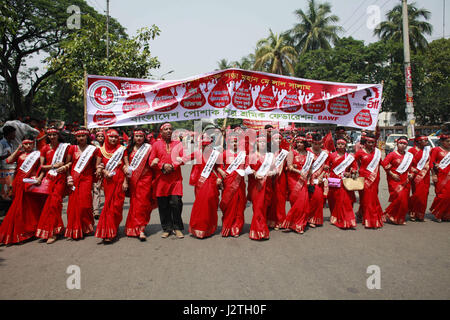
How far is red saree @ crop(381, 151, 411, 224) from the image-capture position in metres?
5.75

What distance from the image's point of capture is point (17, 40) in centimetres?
2138

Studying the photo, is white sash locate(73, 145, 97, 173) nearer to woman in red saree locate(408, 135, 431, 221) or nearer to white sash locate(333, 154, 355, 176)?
white sash locate(333, 154, 355, 176)

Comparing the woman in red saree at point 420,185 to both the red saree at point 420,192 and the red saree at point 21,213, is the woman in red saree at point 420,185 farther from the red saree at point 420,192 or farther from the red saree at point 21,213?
the red saree at point 21,213

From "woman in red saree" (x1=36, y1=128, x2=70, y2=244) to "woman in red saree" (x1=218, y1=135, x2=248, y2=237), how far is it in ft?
7.43

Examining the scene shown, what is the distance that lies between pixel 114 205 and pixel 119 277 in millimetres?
1474

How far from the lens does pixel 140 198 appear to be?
499 centimetres

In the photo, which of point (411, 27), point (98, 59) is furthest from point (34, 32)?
point (411, 27)

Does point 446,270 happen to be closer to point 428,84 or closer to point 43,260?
point 43,260

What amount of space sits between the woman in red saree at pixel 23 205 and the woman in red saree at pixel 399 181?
18.4 feet

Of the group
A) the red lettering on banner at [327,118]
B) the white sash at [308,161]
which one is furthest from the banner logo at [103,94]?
the red lettering on banner at [327,118]

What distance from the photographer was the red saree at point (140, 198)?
16.3 feet
